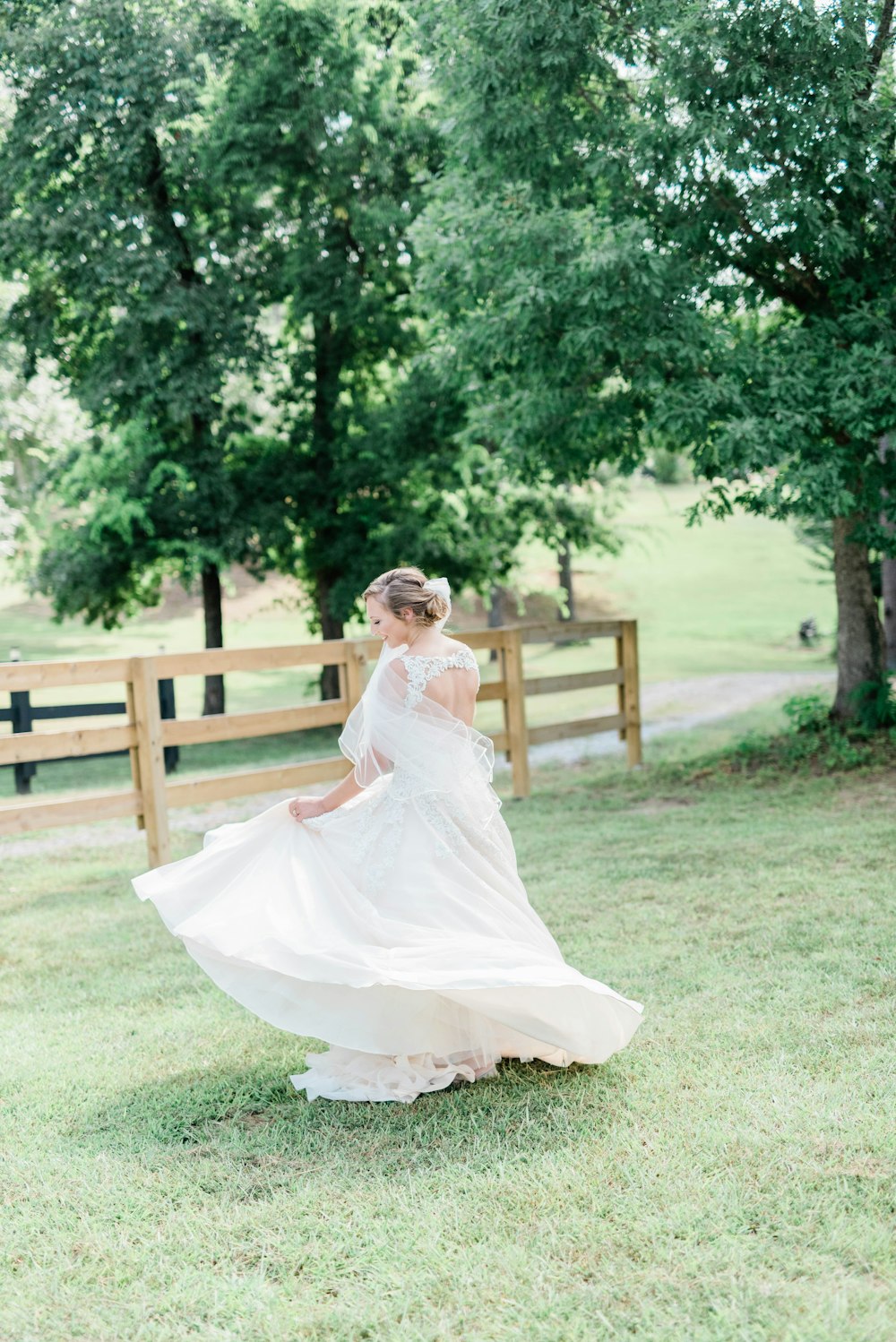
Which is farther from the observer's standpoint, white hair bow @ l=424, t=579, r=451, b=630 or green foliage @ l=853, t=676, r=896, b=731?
green foliage @ l=853, t=676, r=896, b=731

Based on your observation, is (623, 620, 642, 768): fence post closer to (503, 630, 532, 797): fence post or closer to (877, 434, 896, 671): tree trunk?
(503, 630, 532, 797): fence post

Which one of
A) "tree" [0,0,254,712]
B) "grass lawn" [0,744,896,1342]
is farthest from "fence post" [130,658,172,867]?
"tree" [0,0,254,712]

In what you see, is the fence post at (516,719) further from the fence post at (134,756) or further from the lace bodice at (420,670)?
the lace bodice at (420,670)

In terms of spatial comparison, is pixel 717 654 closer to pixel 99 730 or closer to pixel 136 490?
pixel 136 490

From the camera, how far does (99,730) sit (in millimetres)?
7926

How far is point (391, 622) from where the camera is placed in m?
4.41

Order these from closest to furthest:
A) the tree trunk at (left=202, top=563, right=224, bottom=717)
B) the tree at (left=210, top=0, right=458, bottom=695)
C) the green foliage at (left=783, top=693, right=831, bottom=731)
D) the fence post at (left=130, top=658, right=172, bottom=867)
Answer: the fence post at (left=130, top=658, right=172, bottom=867) < the green foliage at (left=783, top=693, right=831, bottom=731) < the tree at (left=210, top=0, right=458, bottom=695) < the tree trunk at (left=202, top=563, right=224, bottom=717)

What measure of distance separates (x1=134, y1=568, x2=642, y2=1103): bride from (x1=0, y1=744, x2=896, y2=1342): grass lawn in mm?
218

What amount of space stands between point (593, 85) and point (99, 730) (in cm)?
696

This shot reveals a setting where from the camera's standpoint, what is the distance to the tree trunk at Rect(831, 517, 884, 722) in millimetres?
11188

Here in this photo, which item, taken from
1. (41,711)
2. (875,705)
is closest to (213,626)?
(41,711)

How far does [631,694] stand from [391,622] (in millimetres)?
7579

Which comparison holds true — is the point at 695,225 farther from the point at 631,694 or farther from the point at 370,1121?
the point at 370,1121

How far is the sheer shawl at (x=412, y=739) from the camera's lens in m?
4.34
